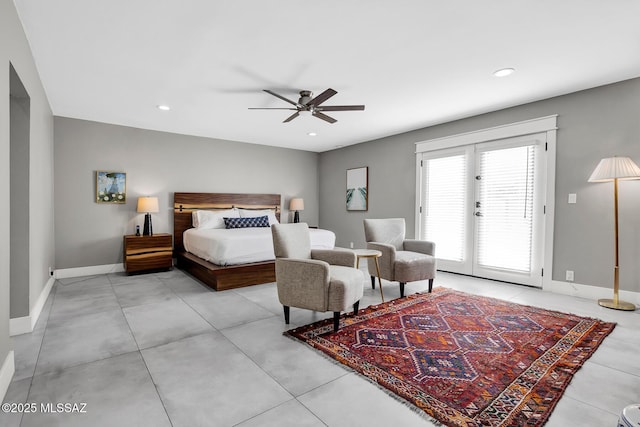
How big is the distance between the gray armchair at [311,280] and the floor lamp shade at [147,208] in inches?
126

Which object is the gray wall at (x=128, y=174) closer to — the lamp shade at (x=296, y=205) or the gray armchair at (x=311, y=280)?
the lamp shade at (x=296, y=205)

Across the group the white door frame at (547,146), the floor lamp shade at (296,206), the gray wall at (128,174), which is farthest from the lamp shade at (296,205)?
the white door frame at (547,146)

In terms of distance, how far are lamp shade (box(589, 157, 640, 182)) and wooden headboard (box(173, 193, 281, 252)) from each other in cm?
554

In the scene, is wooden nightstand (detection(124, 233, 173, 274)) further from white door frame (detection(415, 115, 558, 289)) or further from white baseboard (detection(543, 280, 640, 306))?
white baseboard (detection(543, 280, 640, 306))

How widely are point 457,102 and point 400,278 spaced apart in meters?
2.47

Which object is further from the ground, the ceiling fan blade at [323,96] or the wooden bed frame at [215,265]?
the ceiling fan blade at [323,96]

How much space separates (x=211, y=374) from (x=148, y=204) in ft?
13.3

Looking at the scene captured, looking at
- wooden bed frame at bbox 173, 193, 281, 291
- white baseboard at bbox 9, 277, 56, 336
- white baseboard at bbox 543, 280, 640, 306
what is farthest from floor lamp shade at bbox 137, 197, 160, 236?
white baseboard at bbox 543, 280, 640, 306

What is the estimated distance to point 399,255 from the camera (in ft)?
12.6

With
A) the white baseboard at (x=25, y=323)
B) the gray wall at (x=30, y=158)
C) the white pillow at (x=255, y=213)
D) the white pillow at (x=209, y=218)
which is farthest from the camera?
the white pillow at (x=255, y=213)

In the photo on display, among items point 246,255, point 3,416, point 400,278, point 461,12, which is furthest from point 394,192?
point 3,416

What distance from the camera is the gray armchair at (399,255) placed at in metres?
3.68

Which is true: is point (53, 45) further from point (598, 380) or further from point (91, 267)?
point (598, 380)

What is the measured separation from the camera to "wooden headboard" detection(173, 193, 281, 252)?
228 inches
